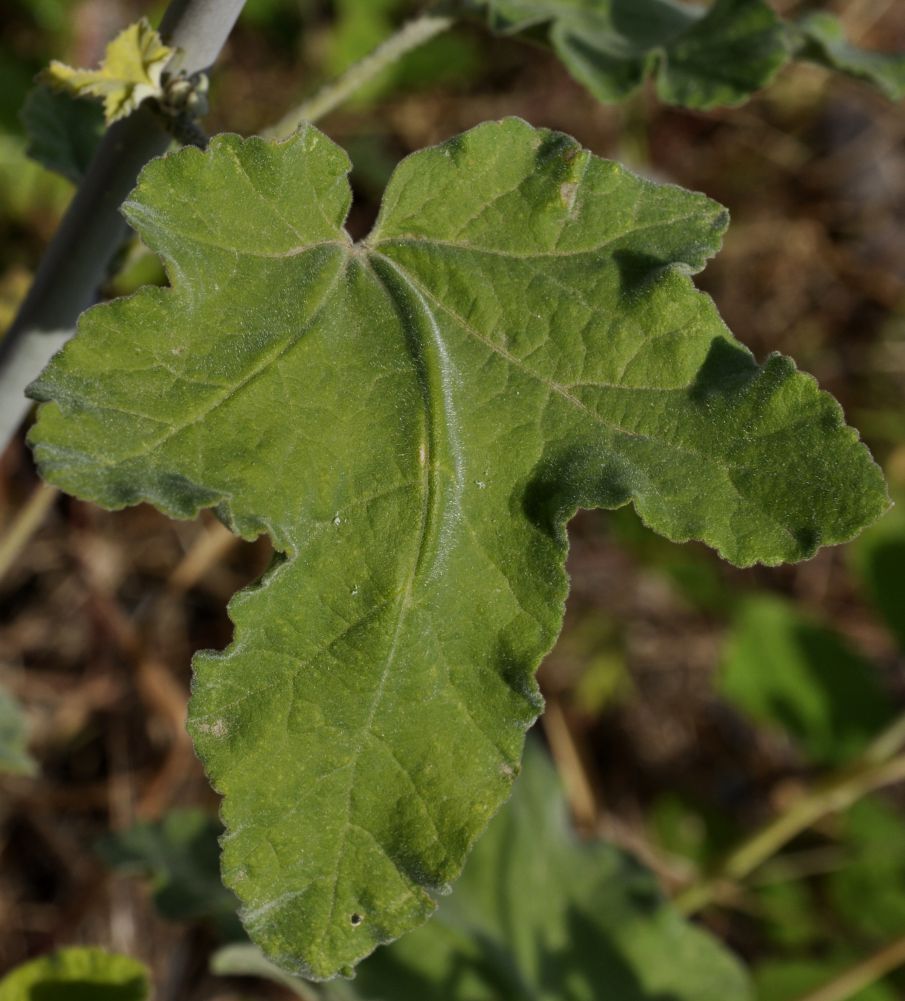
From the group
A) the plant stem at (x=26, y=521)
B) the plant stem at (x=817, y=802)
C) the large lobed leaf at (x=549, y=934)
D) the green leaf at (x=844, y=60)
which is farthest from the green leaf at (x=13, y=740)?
the plant stem at (x=817, y=802)

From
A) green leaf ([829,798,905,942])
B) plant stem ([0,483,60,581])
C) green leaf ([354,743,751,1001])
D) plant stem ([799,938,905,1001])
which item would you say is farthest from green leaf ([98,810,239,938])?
green leaf ([829,798,905,942])

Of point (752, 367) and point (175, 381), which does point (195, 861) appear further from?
point (752, 367)

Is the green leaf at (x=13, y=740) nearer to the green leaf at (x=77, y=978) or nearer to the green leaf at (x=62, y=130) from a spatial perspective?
the green leaf at (x=77, y=978)

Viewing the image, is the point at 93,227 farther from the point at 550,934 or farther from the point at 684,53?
the point at 550,934

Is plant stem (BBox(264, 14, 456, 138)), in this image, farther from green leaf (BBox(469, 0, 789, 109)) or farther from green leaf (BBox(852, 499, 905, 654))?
green leaf (BBox(852, 499, 905, 654))

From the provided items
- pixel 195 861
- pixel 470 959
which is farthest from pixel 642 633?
pixel 195 861

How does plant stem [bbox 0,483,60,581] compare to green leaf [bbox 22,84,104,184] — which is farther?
plant stem [bbox 0,483,60,581]
